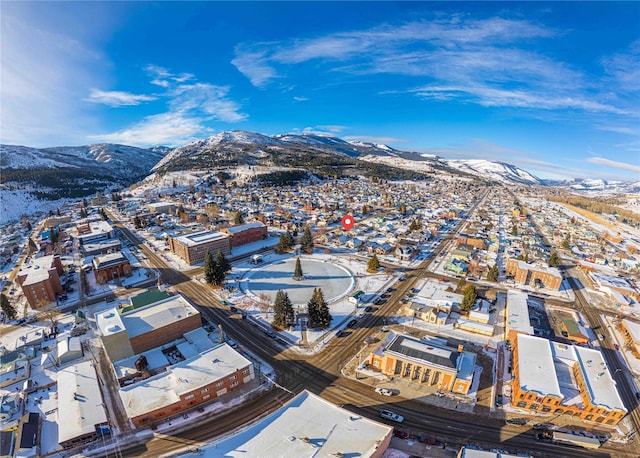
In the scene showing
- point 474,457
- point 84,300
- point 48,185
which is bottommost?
point 474,457

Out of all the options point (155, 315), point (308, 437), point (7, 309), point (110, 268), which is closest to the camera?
point (308, 437)

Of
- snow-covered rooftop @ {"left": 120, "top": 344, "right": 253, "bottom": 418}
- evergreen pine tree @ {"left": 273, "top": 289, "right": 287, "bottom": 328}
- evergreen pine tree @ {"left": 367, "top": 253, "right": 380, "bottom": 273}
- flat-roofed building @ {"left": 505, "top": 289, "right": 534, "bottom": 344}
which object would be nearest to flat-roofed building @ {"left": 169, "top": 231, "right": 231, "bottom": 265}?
evergreen pine tree @ {"left": 273, "top": 289, "right": 287, "bottom": 328}

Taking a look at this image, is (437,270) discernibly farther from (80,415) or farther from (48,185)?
(48,185)

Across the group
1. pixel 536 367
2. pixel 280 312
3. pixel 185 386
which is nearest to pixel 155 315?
pixel 185 386

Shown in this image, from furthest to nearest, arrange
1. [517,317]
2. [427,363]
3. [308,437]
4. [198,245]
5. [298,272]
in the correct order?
[198,245] < [298,272] < [517,317] < [427,363] < [308,437]

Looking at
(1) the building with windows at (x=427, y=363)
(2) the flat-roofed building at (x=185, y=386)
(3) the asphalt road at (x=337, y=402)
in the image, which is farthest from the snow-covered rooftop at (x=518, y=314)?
(2) the flat-roofed building at (x=185, y=386)

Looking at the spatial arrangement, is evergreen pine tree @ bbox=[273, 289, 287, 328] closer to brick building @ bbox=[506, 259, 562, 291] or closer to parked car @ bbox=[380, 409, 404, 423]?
parked car @ bbox=[380, 409, 404, 423]

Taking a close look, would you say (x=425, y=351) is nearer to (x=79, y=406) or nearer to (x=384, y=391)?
(x=384, y=391)

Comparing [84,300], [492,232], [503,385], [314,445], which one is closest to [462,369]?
[503,385]
